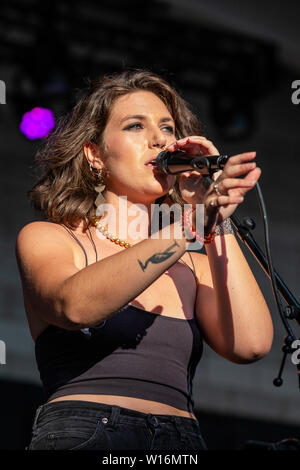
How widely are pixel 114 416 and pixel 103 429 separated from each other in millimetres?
43

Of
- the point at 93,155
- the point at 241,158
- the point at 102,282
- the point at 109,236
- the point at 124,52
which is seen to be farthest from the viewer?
the point at 124,52

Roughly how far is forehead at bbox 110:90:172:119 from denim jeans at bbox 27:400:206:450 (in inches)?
36.9

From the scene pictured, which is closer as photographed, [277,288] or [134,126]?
[277,288]

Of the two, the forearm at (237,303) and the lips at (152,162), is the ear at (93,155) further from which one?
the forearm at (237,303)

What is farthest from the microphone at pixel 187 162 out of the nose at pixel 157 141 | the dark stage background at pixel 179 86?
the dark stage background at pixel 179 86

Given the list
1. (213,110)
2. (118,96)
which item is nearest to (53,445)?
(118,96)

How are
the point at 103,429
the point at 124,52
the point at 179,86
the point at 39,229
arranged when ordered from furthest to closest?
the point at 179,86 → the point at 124,52 → the point at 39,229 → the point at 103,429

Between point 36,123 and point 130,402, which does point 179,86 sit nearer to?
point 36,123

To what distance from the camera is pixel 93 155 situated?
2270 mm

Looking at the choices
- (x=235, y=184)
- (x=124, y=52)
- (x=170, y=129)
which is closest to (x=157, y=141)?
(x=170, y=129)

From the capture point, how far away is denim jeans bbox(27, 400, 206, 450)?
172 centimetres

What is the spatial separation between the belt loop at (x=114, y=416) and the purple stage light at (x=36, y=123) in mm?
3051

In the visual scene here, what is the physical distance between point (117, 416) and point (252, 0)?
11.4 ft

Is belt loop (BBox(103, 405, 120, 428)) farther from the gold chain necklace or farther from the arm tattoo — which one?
the gold chain necklace
